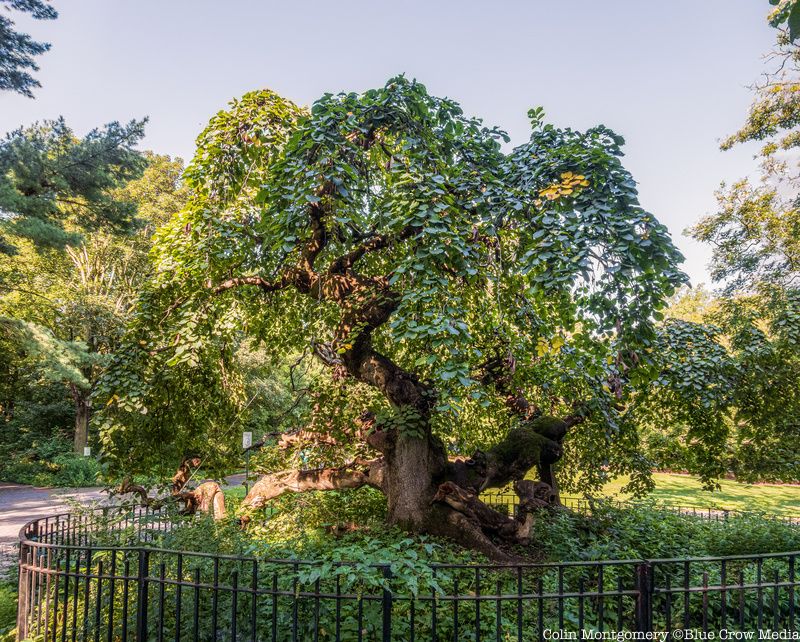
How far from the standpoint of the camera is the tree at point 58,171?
1001 cm

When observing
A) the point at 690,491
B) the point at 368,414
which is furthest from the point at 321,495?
the point at 690,491

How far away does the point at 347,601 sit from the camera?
371 cm

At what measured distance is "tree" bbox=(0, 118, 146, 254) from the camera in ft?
32.8

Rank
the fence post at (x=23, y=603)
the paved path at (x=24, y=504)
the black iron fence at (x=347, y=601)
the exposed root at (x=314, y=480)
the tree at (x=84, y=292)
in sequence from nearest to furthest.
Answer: the black iron fence at (x=347, y=601), the fence post at (x=23, y=603), the exposed root at (x=314, y=480), the paved path at (x=24, y=504), the tree at (x=84, y=292)

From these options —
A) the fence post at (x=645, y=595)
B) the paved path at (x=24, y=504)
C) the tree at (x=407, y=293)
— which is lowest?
the paved path at (x=24, y=504)

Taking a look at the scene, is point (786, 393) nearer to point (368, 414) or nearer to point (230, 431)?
point (368, 414)

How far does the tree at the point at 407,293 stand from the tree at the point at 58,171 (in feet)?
19.2

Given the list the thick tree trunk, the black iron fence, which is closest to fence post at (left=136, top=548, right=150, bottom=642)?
the black iron fence

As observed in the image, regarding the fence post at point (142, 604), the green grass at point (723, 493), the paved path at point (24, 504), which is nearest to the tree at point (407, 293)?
the fence post at point (142, 604)

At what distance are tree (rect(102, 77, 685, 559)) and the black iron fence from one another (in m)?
1.51

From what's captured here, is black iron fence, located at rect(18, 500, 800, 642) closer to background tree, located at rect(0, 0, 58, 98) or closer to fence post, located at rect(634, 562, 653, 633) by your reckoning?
fence post, located at rect(634, 562, 653, 633)

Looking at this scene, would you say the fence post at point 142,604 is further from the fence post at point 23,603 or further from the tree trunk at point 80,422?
the tree trunk at point 80,422

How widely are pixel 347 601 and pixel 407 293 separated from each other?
2686 mm

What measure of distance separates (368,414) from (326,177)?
4031mm
